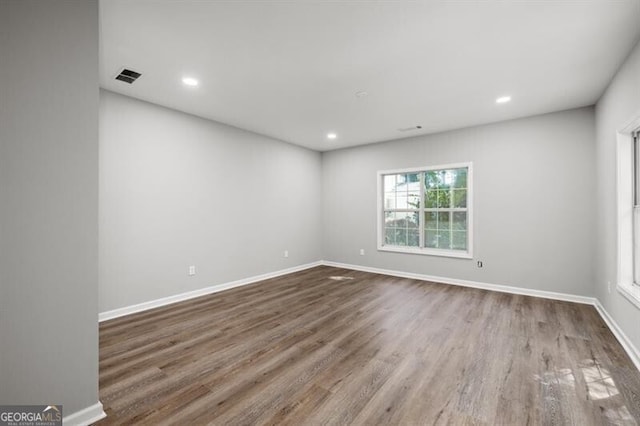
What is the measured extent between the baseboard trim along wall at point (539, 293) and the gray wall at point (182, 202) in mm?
1848

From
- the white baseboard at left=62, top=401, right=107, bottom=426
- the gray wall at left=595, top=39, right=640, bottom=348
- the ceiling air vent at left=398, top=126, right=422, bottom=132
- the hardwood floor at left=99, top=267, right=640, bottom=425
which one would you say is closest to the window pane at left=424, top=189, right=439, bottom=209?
the ceiling air vent at left=398, top=126, right=422, bottom=132

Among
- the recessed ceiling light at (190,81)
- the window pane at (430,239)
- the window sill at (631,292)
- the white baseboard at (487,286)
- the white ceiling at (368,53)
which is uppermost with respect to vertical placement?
the recessed ceiling light at (190,81)

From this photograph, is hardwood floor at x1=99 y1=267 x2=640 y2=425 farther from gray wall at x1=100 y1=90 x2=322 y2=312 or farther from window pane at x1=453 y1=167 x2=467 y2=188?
window pane at x1=453 y1=167 x2=467 y2=188

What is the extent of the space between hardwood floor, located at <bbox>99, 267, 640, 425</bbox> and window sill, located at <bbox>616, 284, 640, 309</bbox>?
0.50 metres

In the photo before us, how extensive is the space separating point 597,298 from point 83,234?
18.8 feet

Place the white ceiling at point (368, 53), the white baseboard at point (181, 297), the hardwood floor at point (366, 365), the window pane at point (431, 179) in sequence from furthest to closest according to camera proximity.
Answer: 1. the window pane at point (431, 179)
2. the white baseboard at point (181, 297)
3. the white ceiling at point (368, 53)
4. the hardwood floor at point (366, 365)

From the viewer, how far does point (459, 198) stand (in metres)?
5.07

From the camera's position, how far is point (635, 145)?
9.05 ft

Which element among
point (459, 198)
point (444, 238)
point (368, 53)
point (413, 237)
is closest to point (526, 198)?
point (459, 198)

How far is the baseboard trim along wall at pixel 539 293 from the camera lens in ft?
8.35

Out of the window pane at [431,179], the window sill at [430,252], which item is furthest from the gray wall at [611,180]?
the window pane at [431,179]

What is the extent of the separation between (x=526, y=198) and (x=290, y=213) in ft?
13.8

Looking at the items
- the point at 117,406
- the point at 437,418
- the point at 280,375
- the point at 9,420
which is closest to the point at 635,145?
the point at 437,418

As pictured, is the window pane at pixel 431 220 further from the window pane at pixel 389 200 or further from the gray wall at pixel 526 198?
the window pane at pixel 389 200
